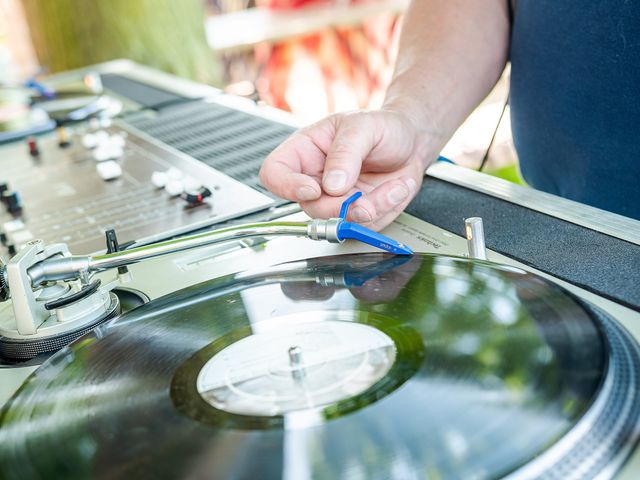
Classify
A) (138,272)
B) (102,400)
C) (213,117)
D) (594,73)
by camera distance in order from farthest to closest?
(213,117) < (594,73) < (138,272) < (102,400)

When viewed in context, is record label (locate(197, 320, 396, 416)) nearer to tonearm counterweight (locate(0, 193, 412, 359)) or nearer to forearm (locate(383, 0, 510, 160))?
tonearm counterweight (locate(0, 193, 412, 359))

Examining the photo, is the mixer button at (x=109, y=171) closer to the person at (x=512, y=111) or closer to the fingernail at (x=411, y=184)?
the person at (x=512, y=111)

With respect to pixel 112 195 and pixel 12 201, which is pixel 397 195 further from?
pixel 12 201

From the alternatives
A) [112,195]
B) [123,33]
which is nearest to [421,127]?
[112,195]

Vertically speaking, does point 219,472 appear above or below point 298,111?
above

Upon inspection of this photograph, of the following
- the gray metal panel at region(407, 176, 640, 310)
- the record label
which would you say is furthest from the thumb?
the record label

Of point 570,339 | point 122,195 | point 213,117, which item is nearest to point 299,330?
point 570,339

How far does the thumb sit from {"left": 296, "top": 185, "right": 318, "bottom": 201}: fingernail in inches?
0.5

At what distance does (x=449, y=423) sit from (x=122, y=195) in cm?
83

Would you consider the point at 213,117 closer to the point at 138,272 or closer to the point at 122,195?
the point at 122,195

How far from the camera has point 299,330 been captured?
64 centimetres

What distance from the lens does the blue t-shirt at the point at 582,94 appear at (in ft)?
3.48

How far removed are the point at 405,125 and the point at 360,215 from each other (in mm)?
Result: 206

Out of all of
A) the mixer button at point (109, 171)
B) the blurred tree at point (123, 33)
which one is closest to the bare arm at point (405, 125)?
the mixer button at point (109, 171)
